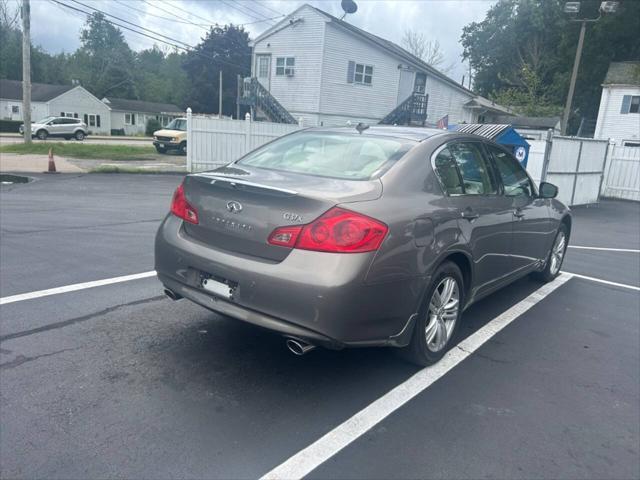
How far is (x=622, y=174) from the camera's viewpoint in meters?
18.6

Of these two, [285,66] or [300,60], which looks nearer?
[300,60]

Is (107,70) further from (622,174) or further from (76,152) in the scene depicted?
(622,174)

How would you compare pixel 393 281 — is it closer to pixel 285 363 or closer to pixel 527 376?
pixel 285 363

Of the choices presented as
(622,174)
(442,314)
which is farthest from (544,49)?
(442,314)

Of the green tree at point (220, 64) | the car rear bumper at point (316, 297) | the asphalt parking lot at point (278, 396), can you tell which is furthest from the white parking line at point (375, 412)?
the green tree at point (220, 64)

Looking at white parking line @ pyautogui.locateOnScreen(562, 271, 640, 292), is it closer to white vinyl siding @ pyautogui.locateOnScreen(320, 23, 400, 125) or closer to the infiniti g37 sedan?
the infiniti g37 sedan

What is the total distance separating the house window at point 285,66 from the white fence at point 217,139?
11854mm

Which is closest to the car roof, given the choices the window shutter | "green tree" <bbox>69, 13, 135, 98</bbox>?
the window shutter

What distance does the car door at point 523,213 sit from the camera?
4.82 m

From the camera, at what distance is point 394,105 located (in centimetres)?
3262

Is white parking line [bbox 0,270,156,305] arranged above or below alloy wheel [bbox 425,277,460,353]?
below

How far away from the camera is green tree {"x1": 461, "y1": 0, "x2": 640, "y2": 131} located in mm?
40344

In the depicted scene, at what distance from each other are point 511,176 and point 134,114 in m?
68.0

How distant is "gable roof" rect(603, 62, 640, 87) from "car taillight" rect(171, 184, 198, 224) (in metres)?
37.3
